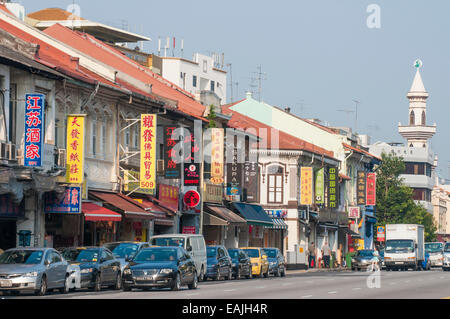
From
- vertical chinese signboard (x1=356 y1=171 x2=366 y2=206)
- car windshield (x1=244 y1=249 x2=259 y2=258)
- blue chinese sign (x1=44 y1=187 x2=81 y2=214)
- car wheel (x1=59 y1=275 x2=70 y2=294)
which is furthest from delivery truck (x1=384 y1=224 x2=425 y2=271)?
car wheel (x1=59 y1=275 x2=70 y2=294)

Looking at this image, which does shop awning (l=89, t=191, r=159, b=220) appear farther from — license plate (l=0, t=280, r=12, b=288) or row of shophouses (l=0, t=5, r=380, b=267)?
license plate (l=0, t=280, r=12, b=288)

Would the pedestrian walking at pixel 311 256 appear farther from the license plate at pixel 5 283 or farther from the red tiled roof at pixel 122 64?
the license plate at pixel 5 283

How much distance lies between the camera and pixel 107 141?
46.1 metres

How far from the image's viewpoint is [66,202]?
3888 centimetres

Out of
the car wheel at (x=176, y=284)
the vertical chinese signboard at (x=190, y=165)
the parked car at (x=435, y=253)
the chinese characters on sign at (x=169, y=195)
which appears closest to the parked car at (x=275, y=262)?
the vertical chinese signboard at (x=190, y=165)

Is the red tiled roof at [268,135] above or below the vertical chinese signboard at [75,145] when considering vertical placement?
above

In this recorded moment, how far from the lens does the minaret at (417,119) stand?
17488 cm

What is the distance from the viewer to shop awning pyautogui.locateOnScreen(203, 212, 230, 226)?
56875mm

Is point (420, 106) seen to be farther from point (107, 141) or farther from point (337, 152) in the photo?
point (107, 141)

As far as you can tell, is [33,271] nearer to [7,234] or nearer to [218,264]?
[7,234]

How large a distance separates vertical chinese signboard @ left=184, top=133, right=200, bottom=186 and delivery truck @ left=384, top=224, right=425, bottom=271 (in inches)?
751

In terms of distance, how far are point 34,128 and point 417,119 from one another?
151679 millimetres

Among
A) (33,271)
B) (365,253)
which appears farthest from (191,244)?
(365,253)

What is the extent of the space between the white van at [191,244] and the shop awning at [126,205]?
328 centimetres
